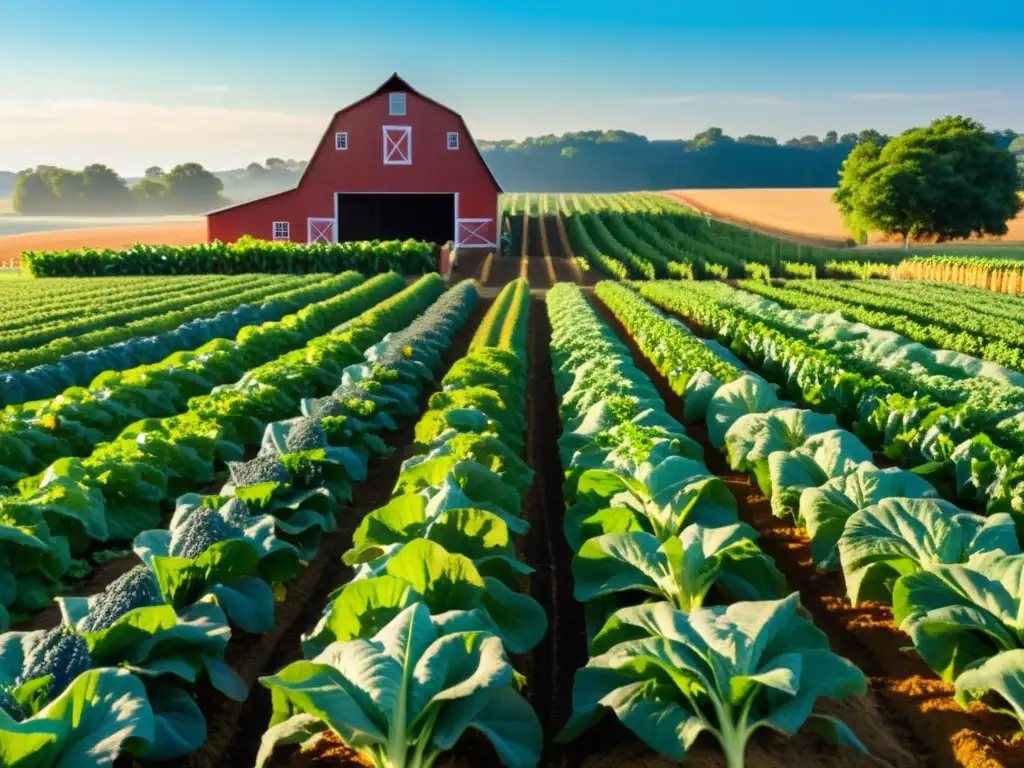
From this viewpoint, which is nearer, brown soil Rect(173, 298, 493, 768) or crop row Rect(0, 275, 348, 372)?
brown soil Rect(173, 298, 493, 768)

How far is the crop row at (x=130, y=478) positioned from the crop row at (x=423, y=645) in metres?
2.27

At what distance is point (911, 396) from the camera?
35.8ft

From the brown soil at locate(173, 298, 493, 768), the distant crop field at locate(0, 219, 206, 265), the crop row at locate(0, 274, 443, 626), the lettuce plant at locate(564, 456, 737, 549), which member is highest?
the lettuce plant at locate(564, 456, 737, 549)

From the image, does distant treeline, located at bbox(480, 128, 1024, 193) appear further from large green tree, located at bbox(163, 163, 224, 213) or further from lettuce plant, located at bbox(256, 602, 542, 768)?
lettuce plant, located at bbox(256, 602, 542, 768)

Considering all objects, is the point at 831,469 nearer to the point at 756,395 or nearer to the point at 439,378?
the point at 756,395

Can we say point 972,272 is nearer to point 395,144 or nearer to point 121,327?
point 395,144

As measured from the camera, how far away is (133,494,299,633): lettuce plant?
532 centimetres

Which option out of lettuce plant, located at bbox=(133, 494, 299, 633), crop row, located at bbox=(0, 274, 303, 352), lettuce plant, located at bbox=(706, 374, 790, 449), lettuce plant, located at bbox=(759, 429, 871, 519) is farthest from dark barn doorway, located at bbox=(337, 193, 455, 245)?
lettuce plant, located at bbox=(133, 494, 299, 633)

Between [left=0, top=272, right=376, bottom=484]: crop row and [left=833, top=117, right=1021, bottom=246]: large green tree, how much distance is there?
1796 inches

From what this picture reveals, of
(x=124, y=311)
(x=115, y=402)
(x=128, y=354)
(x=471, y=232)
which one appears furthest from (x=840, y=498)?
(x=471, y=232)

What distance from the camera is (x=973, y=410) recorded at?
9125mm

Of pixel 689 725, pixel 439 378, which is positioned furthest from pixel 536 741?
pixel 439 378

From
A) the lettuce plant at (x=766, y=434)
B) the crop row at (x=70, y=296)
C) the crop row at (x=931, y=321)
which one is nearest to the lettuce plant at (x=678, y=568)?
the lettuce plant at (x=766, y=434)

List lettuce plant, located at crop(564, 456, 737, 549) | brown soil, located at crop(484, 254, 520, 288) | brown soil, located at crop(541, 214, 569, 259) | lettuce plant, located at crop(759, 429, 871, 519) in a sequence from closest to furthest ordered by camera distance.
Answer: lettuce plant, located at crop(564, 456, 737, 549) → lettuce plant, located at crop(759, 429, 871, 519) → brown soil, located at crop(484, 254, 520, 288) → brown soil, located at crop(541, 214, 569, 259)
